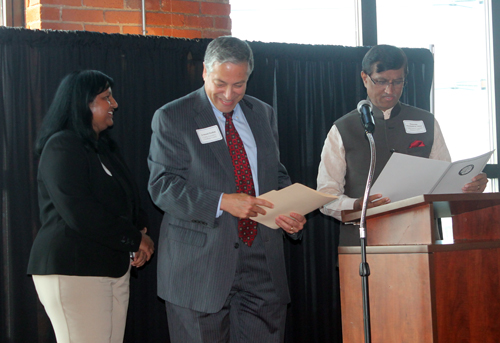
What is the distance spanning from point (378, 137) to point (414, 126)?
0.21 m

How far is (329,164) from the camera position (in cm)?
263

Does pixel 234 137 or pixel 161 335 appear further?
pixel 161 335

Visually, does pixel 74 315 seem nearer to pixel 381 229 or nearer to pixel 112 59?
pixel 381 229

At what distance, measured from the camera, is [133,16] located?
3451mm

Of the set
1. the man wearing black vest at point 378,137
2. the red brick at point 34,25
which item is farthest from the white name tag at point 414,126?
the red brick at point 34,25

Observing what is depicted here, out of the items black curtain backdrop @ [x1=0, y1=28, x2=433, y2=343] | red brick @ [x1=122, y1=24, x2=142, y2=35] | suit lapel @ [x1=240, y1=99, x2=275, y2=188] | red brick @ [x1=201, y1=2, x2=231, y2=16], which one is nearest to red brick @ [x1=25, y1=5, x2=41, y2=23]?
black curtain backdrop @ [x1=0, y1=28, x2=433, y2=343]

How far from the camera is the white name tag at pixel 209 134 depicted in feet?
7.11

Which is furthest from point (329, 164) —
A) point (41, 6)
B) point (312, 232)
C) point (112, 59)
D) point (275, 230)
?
point (41, 6)

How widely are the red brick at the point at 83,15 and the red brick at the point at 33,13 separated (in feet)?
0.49

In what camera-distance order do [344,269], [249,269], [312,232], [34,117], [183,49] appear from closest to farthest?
[344,269]
[249,269]
[34,117]
[183,49]
[312,232]

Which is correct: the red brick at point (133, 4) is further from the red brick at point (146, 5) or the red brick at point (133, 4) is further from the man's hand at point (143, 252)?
the man's hand at point (143, 252)

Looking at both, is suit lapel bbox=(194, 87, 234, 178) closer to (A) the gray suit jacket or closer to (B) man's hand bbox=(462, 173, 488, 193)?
(A) the gray suit jacket

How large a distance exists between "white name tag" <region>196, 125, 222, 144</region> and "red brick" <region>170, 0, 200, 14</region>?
1.66 meters

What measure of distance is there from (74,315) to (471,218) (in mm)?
1555
